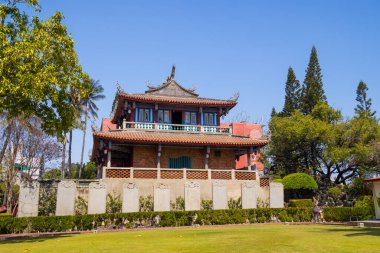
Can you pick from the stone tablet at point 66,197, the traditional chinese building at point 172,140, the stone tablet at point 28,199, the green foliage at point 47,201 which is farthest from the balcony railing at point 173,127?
the stone tablet at point 28,199

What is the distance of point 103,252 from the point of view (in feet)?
35.1

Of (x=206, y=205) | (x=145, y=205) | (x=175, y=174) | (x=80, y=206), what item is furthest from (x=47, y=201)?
(x=206, y=205)

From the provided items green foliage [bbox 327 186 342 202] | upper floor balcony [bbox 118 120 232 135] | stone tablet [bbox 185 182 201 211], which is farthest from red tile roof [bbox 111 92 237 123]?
green foliage [bbox 327 186 342 202]

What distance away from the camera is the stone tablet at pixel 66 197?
75.7ft

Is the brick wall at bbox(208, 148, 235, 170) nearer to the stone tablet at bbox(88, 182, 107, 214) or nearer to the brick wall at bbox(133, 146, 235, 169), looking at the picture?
the brick wall at bbox(133, 146, 235, 169)

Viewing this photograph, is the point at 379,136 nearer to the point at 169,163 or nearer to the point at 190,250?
the point at 169,163

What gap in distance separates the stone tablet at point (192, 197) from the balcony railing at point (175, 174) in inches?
116

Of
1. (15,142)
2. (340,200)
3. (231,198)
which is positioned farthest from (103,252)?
(340,200)

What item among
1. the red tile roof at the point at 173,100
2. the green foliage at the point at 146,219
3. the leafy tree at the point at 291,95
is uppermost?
the leafy tree at the point at 291,95

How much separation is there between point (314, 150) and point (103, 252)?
37.0 metres

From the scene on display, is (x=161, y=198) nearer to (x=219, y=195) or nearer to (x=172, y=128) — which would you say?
(x=219, y=195)

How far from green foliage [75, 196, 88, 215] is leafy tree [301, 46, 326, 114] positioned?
38.8m

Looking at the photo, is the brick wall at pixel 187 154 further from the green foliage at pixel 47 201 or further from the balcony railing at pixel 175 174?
the green foliage at pixel 47 201

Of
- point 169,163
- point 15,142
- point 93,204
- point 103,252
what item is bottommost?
point 103,252
